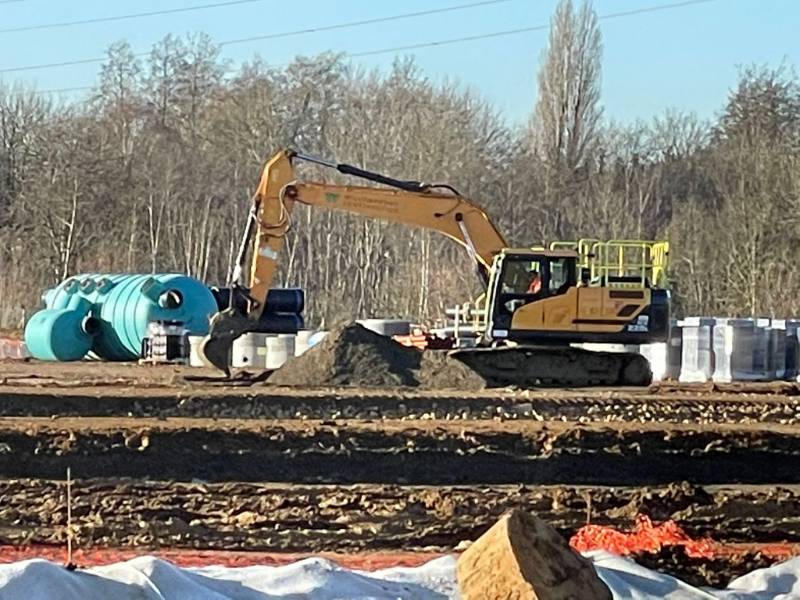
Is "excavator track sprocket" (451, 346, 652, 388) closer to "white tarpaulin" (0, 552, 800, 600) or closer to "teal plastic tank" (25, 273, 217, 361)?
"teal plastic tank" (25, 273, 217, 361)

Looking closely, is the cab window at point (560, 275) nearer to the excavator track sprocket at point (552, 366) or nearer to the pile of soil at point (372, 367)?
the excavator track sprocket at point (552, 366)

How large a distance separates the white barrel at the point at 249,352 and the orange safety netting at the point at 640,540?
18249 mm

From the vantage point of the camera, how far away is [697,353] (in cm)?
2648

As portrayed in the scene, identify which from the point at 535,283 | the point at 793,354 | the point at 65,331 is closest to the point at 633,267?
the point at 535,283

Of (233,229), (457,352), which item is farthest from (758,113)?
(457,352)

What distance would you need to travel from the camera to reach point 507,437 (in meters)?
15.2

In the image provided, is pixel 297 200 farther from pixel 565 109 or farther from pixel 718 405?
pixel 565 109

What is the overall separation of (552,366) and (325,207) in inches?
184

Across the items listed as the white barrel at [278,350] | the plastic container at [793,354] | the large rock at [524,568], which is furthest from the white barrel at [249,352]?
the large rock at [524,568]

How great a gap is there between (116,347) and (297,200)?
455 inches

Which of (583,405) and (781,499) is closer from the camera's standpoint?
(781,499)

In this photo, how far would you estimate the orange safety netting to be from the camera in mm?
9633

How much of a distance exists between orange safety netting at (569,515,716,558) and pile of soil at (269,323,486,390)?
1053cm

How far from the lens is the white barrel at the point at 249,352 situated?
28562 millimetres
